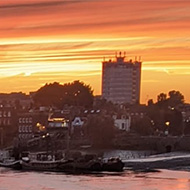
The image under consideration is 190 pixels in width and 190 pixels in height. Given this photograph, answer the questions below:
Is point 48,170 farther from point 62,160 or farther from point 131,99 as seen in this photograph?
point 131,99

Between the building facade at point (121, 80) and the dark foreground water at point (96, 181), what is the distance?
359 ft

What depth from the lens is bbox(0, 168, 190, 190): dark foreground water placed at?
39.3 m

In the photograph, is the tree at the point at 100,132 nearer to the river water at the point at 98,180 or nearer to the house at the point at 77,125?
the house at the point at 77,125

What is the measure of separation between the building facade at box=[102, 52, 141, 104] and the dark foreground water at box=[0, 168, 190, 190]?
109 m

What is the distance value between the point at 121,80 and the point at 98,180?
394 feet

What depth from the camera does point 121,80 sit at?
163 metres

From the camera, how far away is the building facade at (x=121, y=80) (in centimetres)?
15938

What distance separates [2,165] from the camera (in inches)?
2152

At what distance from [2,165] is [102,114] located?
40250 millimetres

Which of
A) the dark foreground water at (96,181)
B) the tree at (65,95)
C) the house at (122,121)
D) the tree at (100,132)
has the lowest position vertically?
the dark foreground water at (96,181)

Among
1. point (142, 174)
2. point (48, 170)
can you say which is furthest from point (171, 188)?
point (48, 170)

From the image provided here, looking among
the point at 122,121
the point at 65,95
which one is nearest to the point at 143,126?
the point at 122,121

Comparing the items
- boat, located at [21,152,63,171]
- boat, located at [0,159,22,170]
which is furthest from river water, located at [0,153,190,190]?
boat, located at [0,159,22,170]

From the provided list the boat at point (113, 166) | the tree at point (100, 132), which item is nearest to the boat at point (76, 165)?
the boat at point (113, 166)
